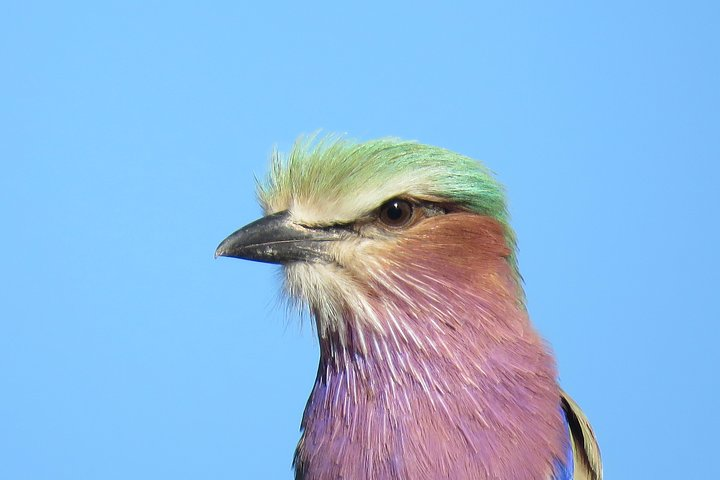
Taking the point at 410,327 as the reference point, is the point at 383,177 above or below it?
above

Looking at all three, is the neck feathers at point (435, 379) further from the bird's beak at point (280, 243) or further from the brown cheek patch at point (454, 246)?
the bird's beak at point (280, 243)

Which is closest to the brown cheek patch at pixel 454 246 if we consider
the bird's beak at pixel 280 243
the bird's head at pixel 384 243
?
the bird's head at pixel 384 243

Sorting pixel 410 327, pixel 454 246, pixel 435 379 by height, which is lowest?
pixel 435 379

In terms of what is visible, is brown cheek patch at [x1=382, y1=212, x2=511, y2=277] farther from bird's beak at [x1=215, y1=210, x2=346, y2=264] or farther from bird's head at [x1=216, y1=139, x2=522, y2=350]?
bird's beak at [x1=215, y1=210, x2=346, y2=264]

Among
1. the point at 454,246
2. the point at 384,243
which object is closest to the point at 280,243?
the point at 384,243

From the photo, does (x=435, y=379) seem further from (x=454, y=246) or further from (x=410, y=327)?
(x=454, y=246)

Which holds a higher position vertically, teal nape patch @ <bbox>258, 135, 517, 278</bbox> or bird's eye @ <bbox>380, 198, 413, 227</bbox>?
teal nape patch @ <bbox>258, 135, 517, 278</bbox>

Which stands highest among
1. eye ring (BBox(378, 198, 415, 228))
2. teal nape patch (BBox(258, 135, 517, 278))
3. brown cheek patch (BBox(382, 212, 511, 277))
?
teal nape patch (BBox(258, 135, 517, 278))

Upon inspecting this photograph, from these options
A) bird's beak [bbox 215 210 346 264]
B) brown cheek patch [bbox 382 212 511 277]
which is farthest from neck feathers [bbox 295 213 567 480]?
bird's beak [bbox 215 210 346 264]
